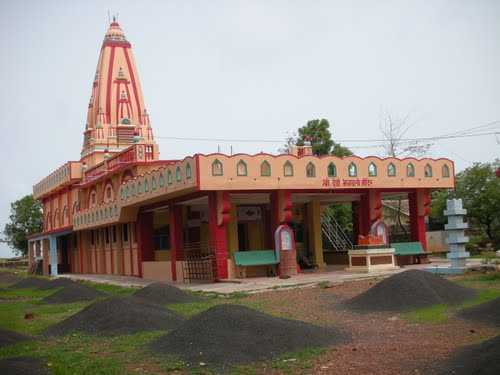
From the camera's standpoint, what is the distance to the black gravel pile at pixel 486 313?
11422mm

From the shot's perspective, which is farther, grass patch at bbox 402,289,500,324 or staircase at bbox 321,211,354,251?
staircase at bbox 321,211,354,251

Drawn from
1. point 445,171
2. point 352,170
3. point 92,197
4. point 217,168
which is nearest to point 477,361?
point 217,168

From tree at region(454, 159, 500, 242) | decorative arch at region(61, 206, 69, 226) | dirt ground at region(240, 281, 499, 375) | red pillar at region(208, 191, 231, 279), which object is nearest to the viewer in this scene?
Answer: dirt ground at region(240, 281, 499, 375)

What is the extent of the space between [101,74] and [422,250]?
25.7 meters

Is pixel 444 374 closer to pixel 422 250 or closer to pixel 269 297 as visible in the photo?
pixel 269 297

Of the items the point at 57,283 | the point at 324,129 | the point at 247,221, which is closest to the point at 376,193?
the point at 247,221

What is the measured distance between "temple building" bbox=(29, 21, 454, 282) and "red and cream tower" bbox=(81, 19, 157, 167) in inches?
2.6

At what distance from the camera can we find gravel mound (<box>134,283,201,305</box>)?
1745 cm

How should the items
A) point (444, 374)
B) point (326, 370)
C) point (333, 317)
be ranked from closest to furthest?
point (444, 374) → point (326, 370) → point (333, 317)

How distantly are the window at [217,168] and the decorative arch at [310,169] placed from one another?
11.5 ft

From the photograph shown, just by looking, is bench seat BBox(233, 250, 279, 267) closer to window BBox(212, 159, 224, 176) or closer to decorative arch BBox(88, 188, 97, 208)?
window BBox(212, 159, 224, 176)

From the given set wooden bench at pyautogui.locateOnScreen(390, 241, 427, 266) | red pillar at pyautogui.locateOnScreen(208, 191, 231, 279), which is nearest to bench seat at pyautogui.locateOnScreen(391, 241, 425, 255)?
wooden bench at pyautogui.locateOnScreen(390, 241, 427, 266)

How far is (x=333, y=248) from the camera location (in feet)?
113

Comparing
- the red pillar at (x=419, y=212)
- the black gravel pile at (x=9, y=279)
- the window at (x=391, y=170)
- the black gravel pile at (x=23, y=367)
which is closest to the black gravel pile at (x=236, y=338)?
the black gravel pile at (x=23, y=367)
